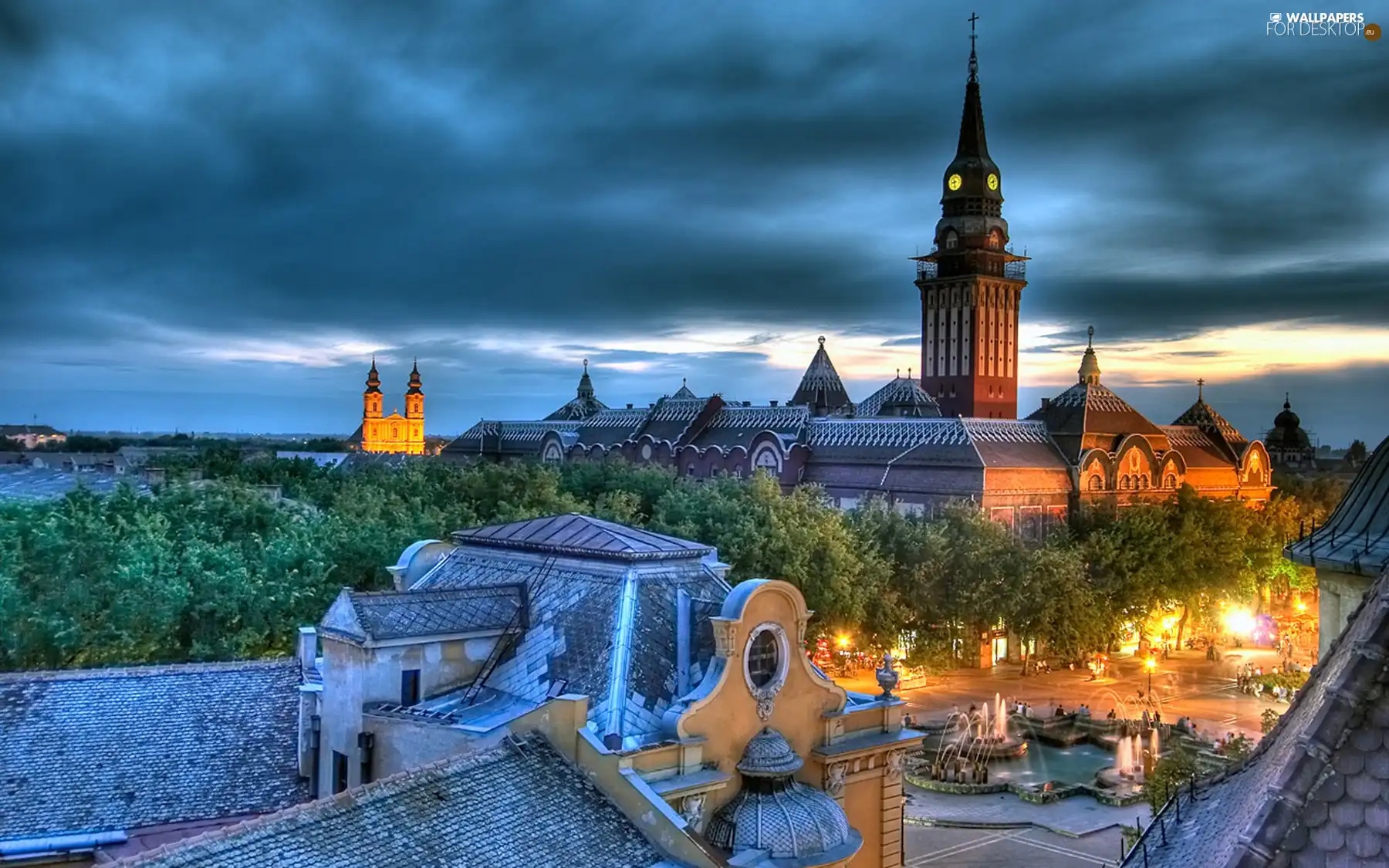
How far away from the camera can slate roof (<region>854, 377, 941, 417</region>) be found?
81375 mm

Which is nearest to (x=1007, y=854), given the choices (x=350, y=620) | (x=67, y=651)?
(x=350, y=620)

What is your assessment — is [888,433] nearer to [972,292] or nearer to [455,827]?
A: [972,292]

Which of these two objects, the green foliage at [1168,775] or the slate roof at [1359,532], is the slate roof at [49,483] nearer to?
the green foliage at [1168,775]

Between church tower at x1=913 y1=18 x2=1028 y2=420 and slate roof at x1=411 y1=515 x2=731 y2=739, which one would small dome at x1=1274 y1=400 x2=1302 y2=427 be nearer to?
church tower at x1=913 y1=18 x2=1028 y2=420

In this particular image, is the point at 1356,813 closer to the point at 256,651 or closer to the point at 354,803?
the point at 354,803

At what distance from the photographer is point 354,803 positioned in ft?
43.3

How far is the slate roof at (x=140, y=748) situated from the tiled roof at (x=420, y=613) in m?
3.16

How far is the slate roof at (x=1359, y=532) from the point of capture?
14.3 m

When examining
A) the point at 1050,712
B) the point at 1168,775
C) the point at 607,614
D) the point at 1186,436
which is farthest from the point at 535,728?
the point at 1186,436

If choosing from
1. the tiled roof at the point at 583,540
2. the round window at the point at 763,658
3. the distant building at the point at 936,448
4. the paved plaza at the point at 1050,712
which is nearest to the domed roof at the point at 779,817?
the round window at the point at 763,658

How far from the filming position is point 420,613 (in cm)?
1970

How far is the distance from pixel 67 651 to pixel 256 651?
482 cm

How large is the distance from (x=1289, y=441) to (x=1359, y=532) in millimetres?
138013

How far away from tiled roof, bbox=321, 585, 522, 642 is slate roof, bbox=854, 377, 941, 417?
203ft
